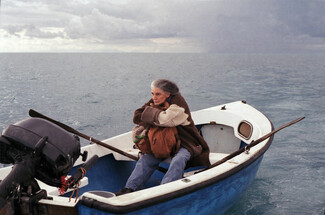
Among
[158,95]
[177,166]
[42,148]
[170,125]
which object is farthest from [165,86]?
[42,148]

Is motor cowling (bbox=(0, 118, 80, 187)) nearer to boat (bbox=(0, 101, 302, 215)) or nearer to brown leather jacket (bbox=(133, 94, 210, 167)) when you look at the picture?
boat (bbox=(0, 101, 302, 215))

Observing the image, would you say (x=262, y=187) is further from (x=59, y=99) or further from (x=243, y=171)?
(x=59, y=99)

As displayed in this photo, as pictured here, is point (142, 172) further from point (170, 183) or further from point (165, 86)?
point (165, 86)

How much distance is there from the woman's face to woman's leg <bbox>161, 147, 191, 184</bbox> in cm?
59

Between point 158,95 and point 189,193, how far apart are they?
3.67 feet

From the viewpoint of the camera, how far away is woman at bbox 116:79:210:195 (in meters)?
3.47

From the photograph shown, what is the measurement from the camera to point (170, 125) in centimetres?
355

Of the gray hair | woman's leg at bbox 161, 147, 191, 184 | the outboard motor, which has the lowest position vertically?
woman's leg at bbox 161, 147, 191, 184

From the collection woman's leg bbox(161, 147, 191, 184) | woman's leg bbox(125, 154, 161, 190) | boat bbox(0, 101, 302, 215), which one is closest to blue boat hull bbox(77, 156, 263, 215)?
boat bbox(0, 101, 302, 215)

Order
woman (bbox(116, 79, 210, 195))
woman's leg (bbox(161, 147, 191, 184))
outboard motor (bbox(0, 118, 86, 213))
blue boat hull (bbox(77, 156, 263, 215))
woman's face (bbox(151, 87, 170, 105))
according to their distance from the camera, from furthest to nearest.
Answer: woman's face (bbox(151, 87, 170, 105)) < woman (bbox(116, 79, 210, 195)) < woman's leg (bbox(161, 147, 191, 184)) < blue boat hull (bbox(77, 156, 263, 215)) < outboard motor (bbox(0, 118, 86, 213))

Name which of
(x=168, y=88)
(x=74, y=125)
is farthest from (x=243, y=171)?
(x=74, y=125)

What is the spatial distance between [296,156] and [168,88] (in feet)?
15.0

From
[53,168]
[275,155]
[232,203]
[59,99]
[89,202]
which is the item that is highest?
[53,168]

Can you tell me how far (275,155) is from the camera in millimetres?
7152
